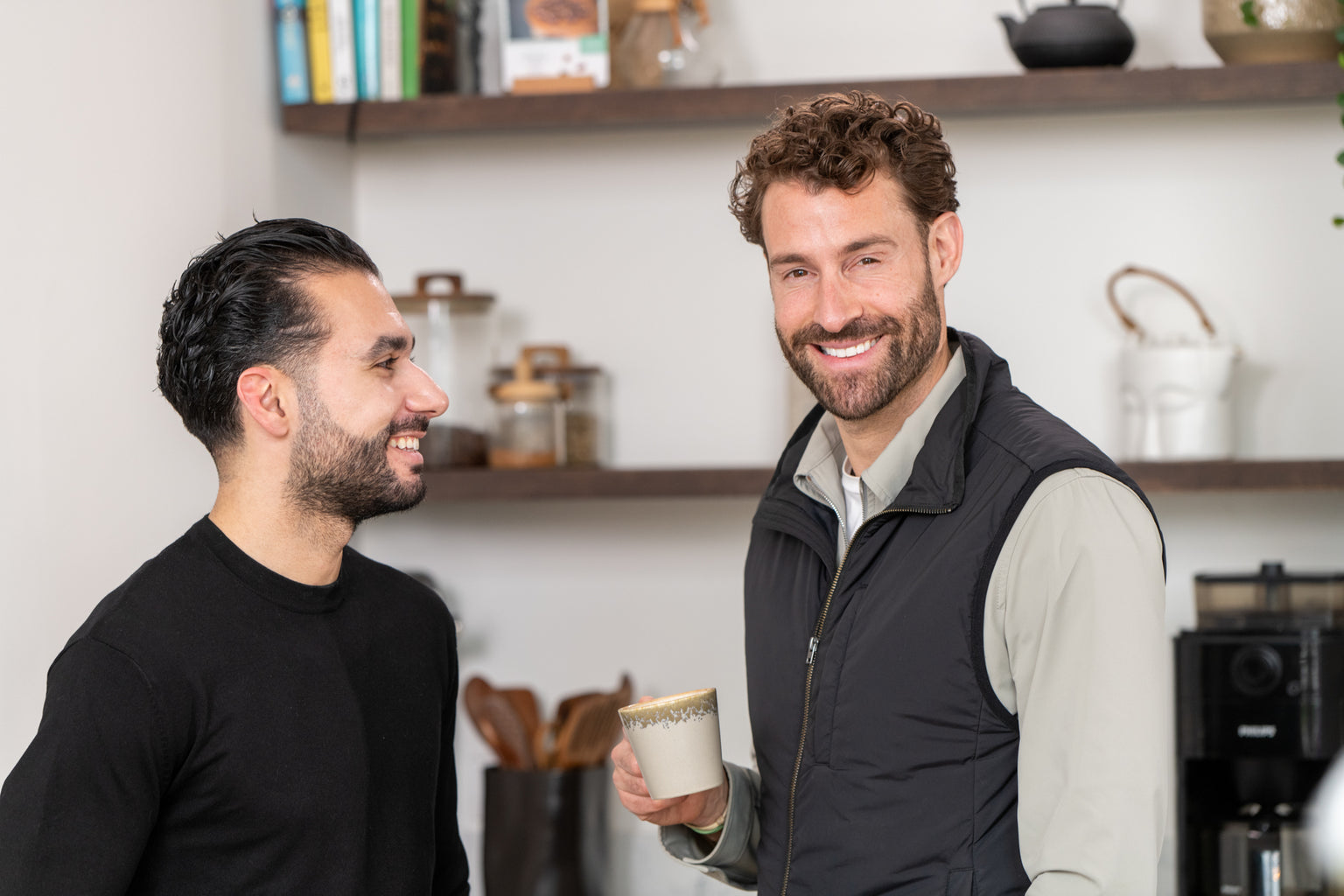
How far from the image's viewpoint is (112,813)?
1.02m

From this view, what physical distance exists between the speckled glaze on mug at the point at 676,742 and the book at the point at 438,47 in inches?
60.8

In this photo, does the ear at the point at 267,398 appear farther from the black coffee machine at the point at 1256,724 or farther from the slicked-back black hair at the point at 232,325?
the black coffee machine at the point at 1256,724

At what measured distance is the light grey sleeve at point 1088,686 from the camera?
40.6 inches

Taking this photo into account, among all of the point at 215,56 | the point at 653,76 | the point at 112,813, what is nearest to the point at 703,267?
the point at 653,76

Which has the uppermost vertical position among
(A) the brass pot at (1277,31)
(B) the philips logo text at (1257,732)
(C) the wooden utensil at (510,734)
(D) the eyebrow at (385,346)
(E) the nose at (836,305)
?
(A) the brass pot at (1277,31)

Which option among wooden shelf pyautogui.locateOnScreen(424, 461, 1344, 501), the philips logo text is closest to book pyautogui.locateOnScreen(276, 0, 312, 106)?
wooden shelf pyautogui.locateOnScreen(424, 461, 1344, 501)

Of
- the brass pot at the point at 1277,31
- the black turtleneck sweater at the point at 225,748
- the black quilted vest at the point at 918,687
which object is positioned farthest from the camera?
the brass pot at the point at 1277,31

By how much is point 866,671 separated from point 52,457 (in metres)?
1.05

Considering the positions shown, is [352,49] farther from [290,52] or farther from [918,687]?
[918,687]

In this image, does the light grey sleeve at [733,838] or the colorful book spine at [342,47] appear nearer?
the light grey sleeve at [733,838]

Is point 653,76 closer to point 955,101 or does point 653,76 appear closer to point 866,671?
point 955,101

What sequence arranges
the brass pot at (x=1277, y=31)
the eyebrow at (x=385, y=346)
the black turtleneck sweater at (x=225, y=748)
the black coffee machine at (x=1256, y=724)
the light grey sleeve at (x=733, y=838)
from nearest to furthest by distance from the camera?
the black turtleneck sweater at (x=225, y=748) → the eyebrow at (x=385, y=346) → the light grey sleeve at (x=733, y=838) → the black coffee machine at (x=1256, y=724) → the brass pot at (x=1277, y=31)

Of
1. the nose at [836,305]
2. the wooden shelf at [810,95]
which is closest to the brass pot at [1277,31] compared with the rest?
the wooden shelf at [810,95]

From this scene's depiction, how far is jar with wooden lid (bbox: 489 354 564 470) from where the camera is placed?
241 centimetres
